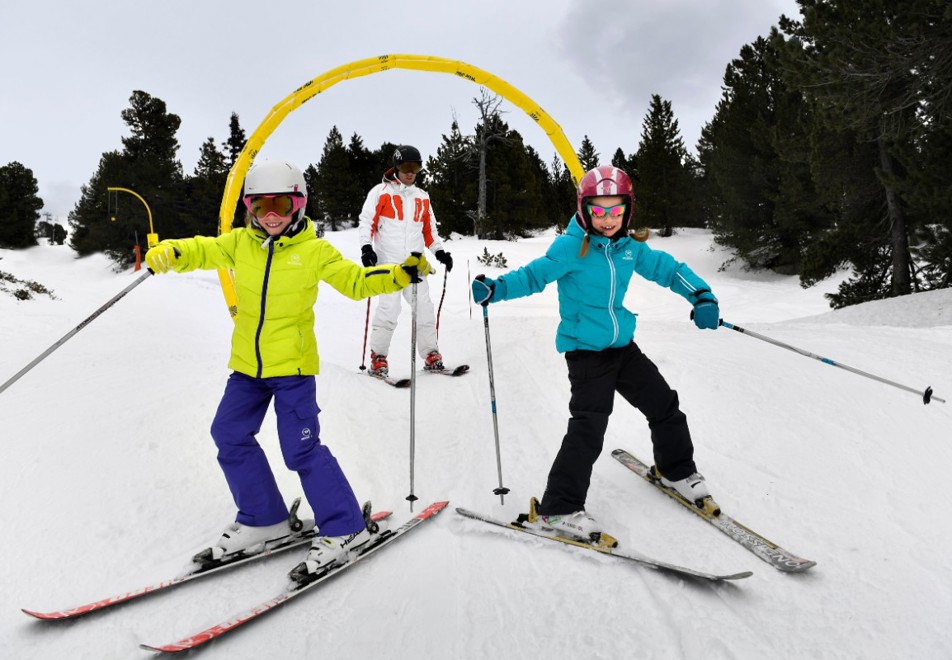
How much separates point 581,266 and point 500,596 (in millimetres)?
1832

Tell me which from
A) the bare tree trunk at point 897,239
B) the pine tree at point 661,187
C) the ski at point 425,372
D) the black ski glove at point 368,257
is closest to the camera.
→ the black ski glove at point 368,257

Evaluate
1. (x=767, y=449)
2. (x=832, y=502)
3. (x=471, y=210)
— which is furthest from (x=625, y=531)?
(x=471, y=210)

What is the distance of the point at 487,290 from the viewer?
10.4 ft

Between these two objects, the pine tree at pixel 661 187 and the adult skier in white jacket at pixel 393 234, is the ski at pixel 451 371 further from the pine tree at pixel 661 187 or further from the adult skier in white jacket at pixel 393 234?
the pine tree at pixel 661 187

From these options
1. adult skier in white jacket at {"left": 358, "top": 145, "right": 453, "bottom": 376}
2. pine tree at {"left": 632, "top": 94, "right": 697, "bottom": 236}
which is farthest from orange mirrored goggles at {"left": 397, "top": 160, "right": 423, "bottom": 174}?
pine tree at {"left": 632, "top": 94, "right": 697, "bottom": 236}

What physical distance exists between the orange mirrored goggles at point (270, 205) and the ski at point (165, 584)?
5.92 feet

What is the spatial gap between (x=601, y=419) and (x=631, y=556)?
2.51 ft

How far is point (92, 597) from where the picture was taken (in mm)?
2592

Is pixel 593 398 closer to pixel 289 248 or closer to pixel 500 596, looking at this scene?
pixel 500 596

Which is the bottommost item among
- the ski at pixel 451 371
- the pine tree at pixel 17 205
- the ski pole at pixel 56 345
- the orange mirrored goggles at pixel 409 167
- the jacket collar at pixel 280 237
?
the ski at pixel 451 371

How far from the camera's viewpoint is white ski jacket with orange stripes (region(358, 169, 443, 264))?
658 centimetres

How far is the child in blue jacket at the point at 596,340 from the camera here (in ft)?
10.2

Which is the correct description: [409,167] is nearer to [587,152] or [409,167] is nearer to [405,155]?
[405,155]

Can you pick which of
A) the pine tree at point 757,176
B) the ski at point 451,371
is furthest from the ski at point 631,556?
the pine tree at point 757,176
